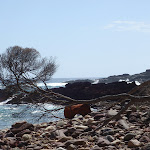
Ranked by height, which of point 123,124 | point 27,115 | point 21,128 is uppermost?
point 123,124

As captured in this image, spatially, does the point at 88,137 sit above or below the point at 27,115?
above

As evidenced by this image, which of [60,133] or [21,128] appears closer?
[60,133]

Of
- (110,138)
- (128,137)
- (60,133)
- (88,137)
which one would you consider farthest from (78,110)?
(128,137)

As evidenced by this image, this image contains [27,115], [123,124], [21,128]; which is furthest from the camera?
[27,115]

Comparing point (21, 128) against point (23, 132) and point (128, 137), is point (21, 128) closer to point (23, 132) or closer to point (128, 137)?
point (23, 132)

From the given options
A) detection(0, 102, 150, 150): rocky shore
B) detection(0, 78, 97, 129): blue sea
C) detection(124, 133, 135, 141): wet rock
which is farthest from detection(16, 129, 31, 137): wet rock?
detection(124, 133, 135, 141): wet rock

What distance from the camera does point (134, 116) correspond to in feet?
21.0

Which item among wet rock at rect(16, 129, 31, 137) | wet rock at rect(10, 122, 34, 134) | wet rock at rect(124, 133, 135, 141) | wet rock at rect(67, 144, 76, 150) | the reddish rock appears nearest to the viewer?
wet rock at rect(67, 144, 76, 150)

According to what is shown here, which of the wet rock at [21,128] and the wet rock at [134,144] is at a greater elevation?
the wet rock at [134,144]

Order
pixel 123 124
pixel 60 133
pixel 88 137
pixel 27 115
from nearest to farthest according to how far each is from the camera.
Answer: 1. pixel 88 137
2. pixel 60 133
3. pixel 123 124
4. pixel 27 115

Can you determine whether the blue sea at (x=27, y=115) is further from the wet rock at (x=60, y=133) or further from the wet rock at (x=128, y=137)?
the wet rock at (x=128, y=137)

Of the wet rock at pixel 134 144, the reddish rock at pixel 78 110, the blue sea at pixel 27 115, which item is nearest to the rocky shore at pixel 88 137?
the wet rock at pixel 134 144

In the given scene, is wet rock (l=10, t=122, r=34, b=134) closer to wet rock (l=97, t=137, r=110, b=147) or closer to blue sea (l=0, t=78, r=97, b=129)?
blue sea (l=0, t=78, r=97, b=129)

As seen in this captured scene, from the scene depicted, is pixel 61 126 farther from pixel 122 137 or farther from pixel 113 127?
pixel 122 137
